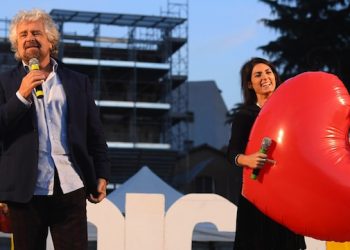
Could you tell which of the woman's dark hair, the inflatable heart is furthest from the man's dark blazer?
the woman's dark hair

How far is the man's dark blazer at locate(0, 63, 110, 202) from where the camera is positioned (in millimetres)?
→ 2779

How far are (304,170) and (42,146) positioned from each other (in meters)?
1.32

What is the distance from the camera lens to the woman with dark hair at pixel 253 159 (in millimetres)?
3498

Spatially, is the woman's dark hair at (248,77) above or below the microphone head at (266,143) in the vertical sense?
above

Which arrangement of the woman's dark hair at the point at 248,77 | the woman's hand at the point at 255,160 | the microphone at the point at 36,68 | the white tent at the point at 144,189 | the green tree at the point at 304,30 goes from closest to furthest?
the microphone at the point at 36,68, the woman's hand at the point at 255,160, the woman's dark hair at the point at 248,77, the white tent at the point at 144,189, the green tree at the point at 304,30

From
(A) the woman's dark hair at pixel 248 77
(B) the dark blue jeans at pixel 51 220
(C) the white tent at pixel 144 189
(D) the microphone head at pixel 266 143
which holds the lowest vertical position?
(C) the white tent at pixel 144 189

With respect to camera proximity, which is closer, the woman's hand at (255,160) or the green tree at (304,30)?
the woman's hand at (255,160)

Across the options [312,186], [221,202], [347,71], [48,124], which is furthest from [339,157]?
[347,71]

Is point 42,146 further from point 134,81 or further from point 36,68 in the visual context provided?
point 134,81

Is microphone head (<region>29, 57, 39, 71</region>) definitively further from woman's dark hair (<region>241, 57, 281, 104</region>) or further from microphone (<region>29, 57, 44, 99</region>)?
woman's dark hair (<region>241, 57, 281, 104</region>)

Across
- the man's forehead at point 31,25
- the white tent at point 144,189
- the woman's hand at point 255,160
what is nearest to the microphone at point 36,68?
the man's forehead at point 31,25

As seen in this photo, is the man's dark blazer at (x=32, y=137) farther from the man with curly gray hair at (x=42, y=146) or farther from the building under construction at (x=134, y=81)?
the building under construction at (x=134, y=81)

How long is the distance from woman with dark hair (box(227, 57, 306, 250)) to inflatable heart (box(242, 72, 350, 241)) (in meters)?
0.09

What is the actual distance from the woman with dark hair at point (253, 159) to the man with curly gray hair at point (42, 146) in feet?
2.69
